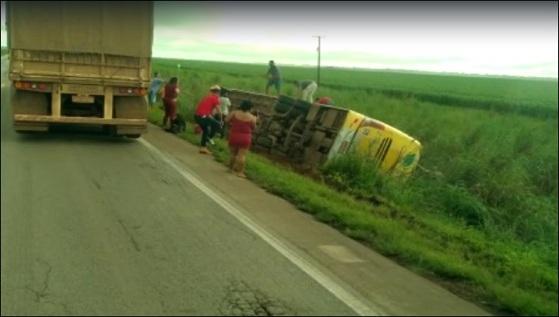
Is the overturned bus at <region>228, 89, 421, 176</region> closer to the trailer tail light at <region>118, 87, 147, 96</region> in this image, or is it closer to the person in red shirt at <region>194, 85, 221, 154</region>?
the person in red shirt at <region>194, 85, 221, 154</region>

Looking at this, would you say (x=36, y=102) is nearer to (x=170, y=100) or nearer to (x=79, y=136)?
(x=79, y=136)

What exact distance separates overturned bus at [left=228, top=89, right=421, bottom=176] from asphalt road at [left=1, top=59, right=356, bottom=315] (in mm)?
4960

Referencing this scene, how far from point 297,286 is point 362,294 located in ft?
1.82

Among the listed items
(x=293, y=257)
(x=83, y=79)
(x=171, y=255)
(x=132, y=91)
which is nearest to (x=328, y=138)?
(x=132, y=91)

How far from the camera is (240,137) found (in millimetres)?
12109

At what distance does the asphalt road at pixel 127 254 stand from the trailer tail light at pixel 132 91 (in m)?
4.34

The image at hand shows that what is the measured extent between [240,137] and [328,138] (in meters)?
2.75

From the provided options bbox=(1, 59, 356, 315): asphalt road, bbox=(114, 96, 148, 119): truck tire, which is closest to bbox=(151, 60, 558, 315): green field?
bbox=(1, 59, 356, 315): asphalt road

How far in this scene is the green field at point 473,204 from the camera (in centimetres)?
667

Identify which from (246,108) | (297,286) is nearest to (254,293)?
(297,286)

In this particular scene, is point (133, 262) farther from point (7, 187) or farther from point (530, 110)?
point (530, 110)

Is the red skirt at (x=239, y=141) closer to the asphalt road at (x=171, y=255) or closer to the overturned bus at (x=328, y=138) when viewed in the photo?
the asphalt road at (x=171, y=255)

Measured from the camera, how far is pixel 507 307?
18.6 feet

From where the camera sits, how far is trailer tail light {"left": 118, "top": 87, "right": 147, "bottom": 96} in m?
13.8
